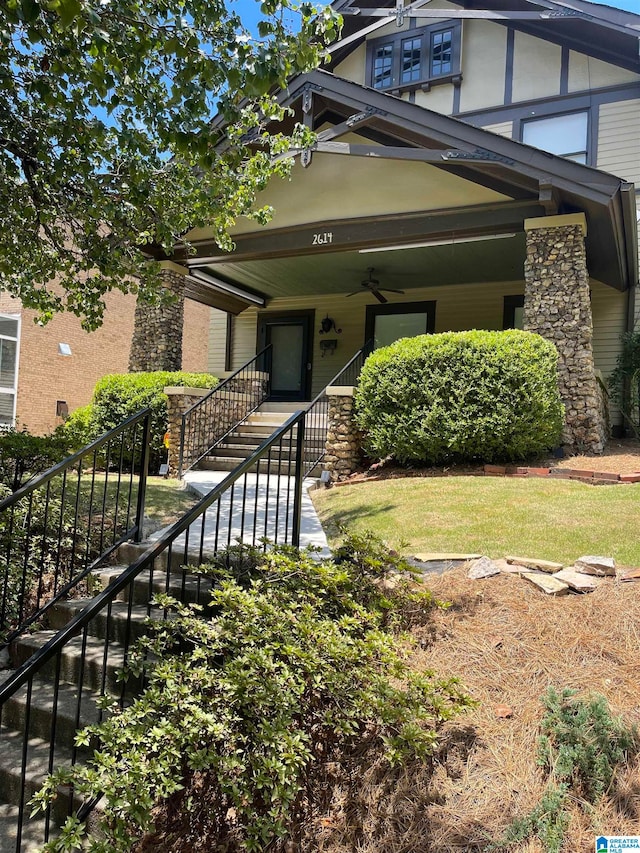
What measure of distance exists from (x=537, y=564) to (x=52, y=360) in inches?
610

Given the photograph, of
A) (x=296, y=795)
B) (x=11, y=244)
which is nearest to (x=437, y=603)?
(x=296, y=795)

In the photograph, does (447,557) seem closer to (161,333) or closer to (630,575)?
(630,575)

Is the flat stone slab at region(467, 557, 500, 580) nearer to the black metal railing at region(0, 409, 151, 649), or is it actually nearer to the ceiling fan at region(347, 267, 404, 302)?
the black metal railing at region(0, 409, 151, 649)

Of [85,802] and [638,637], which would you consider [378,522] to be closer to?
[638,637]

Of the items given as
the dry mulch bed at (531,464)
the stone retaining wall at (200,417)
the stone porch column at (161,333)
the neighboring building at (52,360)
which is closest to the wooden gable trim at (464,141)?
the dry mulch bed at (531,464)

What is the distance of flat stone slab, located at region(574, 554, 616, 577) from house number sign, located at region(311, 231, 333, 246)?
24.7 feet

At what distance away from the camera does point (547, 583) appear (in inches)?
140

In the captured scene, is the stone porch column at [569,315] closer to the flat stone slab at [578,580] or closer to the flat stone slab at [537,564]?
the flat stone slab at [537,564]

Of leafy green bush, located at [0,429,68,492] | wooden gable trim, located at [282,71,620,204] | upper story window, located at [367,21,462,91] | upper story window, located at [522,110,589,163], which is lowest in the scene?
leafy green bush, located at [0,429,68,492]

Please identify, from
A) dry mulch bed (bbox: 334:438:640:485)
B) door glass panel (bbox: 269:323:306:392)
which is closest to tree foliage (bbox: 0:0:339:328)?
dry mulch bed (bbox: 334:438:640:485)

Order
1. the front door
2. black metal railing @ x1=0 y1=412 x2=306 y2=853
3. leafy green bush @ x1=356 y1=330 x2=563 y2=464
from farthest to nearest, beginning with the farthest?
the front door
leafy green bush @ x1=356 y1=330 x2=563 y2=464
black metal railing @ x1=0 y1=412 x2=306 y2=853

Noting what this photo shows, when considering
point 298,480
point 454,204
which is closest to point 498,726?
point 298,480

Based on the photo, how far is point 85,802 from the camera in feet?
7.97

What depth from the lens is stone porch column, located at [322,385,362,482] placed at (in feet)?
26.8
